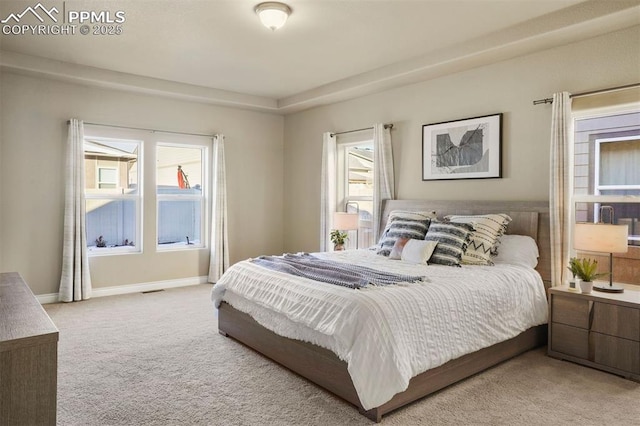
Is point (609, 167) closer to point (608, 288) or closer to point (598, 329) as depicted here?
point (608, 288)

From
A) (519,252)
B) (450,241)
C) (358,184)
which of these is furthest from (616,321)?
(358,184)

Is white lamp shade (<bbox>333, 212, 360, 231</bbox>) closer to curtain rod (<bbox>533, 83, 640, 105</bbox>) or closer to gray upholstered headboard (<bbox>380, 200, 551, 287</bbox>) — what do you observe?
gray upholstered headboard (<bbox>380, 200, 551, 287</bbox>)

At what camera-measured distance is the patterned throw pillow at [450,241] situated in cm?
353

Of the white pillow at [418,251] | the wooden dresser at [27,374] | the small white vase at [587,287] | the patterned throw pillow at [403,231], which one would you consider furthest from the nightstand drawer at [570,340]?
the wooden dresser at [27,374]

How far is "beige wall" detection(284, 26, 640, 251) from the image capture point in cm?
343

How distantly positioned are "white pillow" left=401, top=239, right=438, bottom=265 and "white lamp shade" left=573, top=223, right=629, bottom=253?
1093 mm

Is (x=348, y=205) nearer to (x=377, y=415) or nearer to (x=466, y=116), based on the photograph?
(x=466, y=116)

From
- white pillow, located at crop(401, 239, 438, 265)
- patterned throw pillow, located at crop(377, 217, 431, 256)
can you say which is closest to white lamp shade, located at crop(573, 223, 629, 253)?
white pillow, located at crop(401, 239, 438, 265)

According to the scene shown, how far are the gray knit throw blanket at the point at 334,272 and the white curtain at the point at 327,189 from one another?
1929mm

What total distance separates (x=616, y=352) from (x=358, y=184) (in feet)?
11.6

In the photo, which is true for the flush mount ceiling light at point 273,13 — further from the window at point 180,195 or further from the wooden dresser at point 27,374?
the window at point 180,195

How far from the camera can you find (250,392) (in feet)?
8.71

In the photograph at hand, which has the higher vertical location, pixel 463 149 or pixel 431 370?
pixel 463 149

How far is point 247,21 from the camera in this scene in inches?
140
